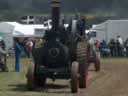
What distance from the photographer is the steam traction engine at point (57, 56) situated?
20.3m

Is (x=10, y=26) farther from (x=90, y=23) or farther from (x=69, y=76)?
(x=69, y=76)

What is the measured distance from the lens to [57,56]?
2039cm

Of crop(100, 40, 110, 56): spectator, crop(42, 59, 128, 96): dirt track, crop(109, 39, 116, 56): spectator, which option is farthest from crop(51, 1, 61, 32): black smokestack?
crop(100, 40, 110, 56): spectator

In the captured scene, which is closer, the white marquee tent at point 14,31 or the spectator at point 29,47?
the spectator at point 29,47

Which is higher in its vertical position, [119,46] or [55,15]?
[55,15]

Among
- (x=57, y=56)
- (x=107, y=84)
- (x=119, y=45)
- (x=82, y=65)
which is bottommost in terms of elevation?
(x=119, y=45)

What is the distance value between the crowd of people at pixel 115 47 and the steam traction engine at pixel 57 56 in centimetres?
2489

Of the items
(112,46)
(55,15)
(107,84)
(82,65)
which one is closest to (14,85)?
(82,65)

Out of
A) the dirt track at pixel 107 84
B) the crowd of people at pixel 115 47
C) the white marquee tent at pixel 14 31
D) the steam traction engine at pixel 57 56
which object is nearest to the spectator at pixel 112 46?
the crowd of people at pixel 115 47

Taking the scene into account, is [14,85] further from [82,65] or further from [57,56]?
[82,65]

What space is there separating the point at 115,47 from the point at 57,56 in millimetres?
25920

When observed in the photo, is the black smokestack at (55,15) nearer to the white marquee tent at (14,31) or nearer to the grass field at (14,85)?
the grass field at (14,85)

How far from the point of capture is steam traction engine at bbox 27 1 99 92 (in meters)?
20.3

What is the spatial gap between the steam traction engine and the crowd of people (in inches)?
980
